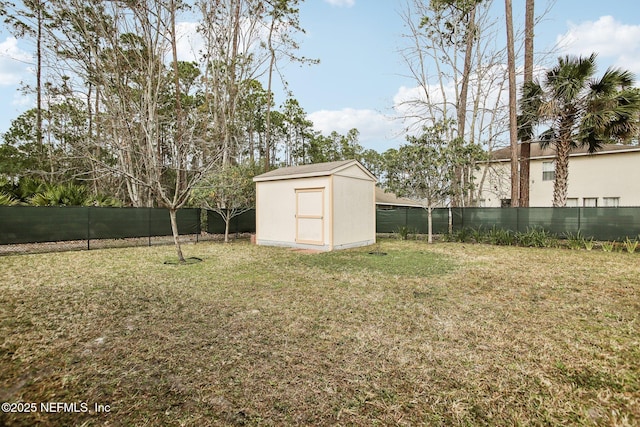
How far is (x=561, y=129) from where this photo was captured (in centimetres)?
1019

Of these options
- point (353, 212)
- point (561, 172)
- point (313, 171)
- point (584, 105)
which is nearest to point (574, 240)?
point (561, 172)

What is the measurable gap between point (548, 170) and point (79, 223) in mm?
20511

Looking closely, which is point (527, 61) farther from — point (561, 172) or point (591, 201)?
point (591, 201)

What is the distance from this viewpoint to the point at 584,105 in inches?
383

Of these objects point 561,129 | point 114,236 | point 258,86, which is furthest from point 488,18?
point 114,236

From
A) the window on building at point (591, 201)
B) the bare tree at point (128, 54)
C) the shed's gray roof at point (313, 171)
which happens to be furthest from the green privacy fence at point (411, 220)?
the window on building at point (591, 201)

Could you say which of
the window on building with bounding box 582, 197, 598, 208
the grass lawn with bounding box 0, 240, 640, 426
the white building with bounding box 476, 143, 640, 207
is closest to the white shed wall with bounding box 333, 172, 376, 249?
the grass lawn with bounding box 0, 240, 640, 426

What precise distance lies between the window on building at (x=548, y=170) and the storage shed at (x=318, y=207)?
11.0 meters

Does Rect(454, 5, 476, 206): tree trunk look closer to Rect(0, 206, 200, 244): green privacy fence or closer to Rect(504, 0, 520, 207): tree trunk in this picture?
Rect(504, 0, 520, 207): tree trunk

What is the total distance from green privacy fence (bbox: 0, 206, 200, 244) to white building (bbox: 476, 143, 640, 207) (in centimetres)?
1378

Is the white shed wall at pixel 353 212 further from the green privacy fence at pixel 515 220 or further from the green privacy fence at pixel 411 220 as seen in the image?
the green privacy fence at pixel 515 220

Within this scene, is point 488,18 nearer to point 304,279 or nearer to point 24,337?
point 304,279

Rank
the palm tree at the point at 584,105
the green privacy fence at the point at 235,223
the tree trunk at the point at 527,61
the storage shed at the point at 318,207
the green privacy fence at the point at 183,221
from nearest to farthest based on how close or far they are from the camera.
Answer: the green privacy fence at the point at 183,221, the storage shed at the point at 318,207, the palm tree at the point at 584,105, the tree trunk at the point at 527,61, the green privacy fence at the point at 235,223

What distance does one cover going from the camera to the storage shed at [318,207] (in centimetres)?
884
